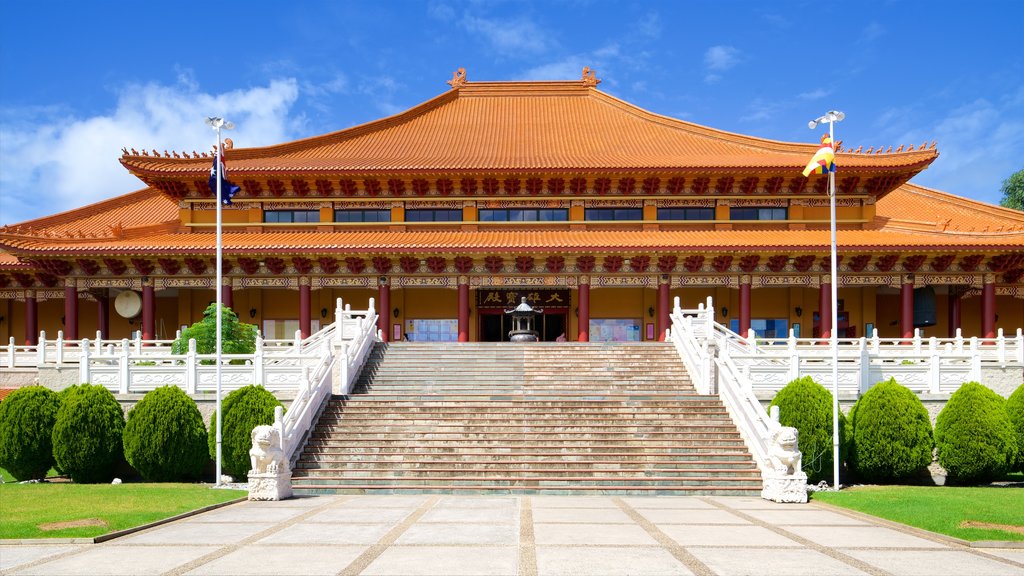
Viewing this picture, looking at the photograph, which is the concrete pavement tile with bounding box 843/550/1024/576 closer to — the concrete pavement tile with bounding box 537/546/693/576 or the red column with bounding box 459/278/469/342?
the concrete pavement tile with bounding box 537/546/693/576

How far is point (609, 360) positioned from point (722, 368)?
3.70m

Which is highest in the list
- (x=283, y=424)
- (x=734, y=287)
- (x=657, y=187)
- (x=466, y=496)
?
(x=657, y=187)

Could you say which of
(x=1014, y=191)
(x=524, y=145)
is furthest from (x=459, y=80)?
(x=1014, y=191)

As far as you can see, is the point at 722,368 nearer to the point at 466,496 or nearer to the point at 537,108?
the point at 466,496

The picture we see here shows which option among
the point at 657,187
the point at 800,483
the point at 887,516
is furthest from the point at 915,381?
the point at 657,187

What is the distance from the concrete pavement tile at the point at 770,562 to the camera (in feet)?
25.9

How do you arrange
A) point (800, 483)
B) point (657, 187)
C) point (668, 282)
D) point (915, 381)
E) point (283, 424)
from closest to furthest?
point (800, 483) → point (283, 424) → point (915, 381) → point (668, 282) → point (657, 187)

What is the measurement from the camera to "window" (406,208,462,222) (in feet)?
92.1

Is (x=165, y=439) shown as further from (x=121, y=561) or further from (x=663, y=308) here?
(x=663, y=308)

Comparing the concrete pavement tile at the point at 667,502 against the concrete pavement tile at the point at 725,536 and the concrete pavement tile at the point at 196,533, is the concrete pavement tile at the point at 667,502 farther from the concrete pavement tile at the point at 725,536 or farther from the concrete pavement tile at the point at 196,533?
the concrete pavement tile at the point at 196,533

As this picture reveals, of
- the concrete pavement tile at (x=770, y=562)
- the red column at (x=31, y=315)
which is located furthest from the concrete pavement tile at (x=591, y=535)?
the red column at (x=31, y=315)

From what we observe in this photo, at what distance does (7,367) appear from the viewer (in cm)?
1989

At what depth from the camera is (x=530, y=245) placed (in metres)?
24.4

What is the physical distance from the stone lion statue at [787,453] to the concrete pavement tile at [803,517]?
0.91 metres
